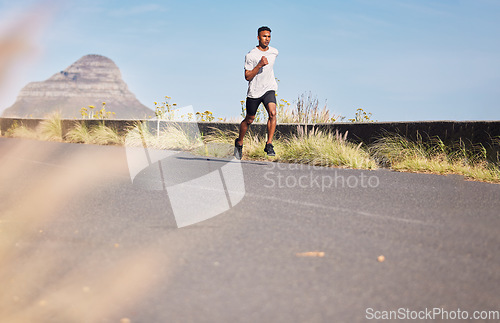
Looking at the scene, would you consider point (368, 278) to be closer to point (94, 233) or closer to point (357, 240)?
point (357, 240)

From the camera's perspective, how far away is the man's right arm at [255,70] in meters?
8.54

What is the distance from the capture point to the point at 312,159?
9.91m

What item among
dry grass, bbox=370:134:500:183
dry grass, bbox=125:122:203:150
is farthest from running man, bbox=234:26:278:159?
dry grass, bbox=125:122:203:150

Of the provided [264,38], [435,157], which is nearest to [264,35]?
[264,38]

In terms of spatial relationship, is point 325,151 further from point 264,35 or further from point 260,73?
point 264,35

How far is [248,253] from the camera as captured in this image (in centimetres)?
360

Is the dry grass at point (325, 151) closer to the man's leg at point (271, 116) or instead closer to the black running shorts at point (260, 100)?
the man's leg at point (271, 116)

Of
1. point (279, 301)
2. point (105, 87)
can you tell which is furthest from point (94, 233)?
point (105, 87)

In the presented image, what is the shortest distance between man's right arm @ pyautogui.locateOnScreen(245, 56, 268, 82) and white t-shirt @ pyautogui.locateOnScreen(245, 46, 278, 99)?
0.11 metres

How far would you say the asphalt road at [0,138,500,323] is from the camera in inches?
108

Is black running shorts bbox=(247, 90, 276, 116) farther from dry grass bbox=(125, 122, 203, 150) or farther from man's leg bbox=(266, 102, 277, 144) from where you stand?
dry grass bbox=(125, 122, 203, 150)

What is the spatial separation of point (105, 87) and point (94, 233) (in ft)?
595

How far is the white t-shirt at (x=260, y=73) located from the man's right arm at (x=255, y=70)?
106mm

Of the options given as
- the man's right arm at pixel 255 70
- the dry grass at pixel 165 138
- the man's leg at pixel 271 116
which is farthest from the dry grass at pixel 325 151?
the dry grass at pixel 165 138
